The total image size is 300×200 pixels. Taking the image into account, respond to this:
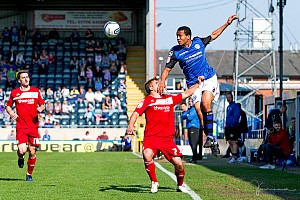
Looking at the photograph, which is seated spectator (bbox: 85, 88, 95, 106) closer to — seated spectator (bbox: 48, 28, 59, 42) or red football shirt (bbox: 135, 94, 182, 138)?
seated spectator (bbox: 48, 28, 59, 42)

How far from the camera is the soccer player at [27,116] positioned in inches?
531

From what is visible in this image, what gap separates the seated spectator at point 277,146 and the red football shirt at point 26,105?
666 centimetres

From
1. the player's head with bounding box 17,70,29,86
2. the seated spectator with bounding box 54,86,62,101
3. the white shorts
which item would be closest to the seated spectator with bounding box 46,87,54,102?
the seated spectator with bounding box 54,86,62,101

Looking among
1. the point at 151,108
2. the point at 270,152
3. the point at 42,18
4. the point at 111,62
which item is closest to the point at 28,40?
the point at 42,18

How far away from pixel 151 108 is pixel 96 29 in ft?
108

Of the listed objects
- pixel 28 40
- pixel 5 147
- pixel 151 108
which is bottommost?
pixel 5 147

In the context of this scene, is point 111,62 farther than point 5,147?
Yes

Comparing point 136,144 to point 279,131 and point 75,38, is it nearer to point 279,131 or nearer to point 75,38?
point 75,38

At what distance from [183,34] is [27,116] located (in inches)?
137

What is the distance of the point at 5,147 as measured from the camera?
33.9m

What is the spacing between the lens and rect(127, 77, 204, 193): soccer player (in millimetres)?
10938

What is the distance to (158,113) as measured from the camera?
11031 millimetres

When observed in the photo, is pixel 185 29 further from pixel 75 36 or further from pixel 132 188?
pixel 75 36

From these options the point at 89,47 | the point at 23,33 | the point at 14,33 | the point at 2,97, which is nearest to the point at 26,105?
the point at 2,97
